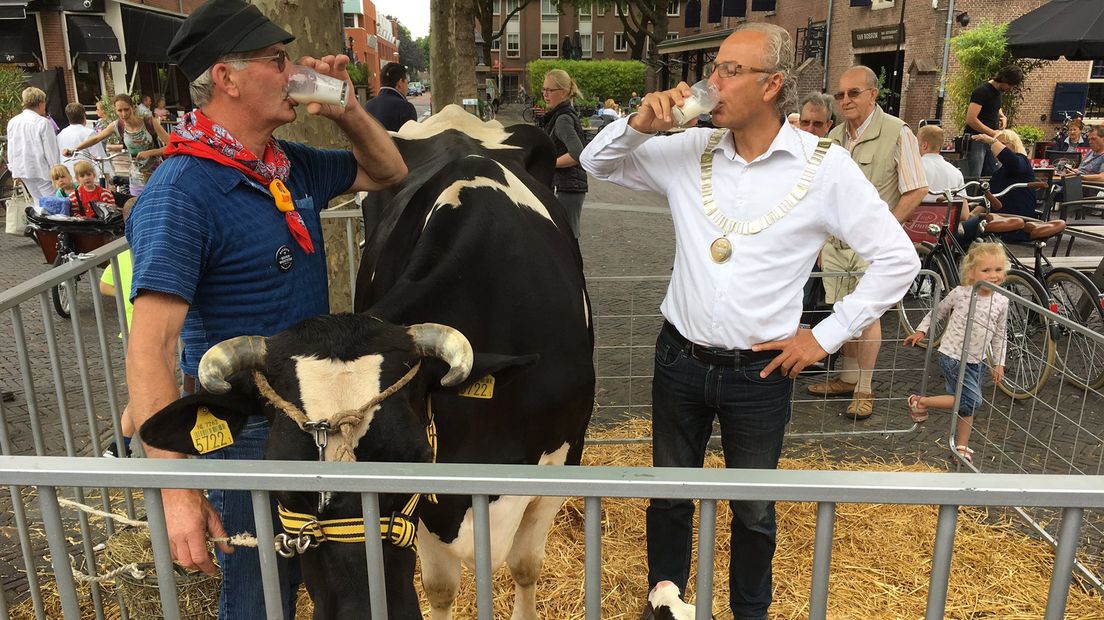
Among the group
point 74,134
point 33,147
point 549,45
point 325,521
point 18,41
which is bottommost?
point 325,521

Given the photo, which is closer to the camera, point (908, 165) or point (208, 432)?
point (208, 432)

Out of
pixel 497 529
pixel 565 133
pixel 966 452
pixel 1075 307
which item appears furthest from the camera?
pixel 565 133

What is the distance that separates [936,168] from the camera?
288 inches

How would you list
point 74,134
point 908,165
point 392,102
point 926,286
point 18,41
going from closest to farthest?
point 908,165, point 926,286, point 392,102, point 74,134, point 18,41

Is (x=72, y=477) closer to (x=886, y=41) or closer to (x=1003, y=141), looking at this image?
(x=1003, y=141)

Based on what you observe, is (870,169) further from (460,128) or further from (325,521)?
(325,521)

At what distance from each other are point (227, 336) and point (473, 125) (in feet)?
11.5

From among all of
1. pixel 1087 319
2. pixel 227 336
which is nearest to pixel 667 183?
pixel 227 336

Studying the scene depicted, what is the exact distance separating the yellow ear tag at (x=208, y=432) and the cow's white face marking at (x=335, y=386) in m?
0.27

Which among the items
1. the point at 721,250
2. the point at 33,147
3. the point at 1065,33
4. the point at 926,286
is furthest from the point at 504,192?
the point at 1065,33

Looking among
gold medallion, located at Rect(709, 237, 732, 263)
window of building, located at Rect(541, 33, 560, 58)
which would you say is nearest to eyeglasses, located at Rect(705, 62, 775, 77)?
gold medallion, located at Rect(709, 237, 732, 263)

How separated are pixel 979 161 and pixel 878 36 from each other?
55.8 ft

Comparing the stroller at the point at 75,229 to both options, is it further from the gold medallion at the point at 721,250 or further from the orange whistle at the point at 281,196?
the gold medallion at the point at 721,250

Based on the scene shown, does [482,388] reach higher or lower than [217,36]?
Result: lower
